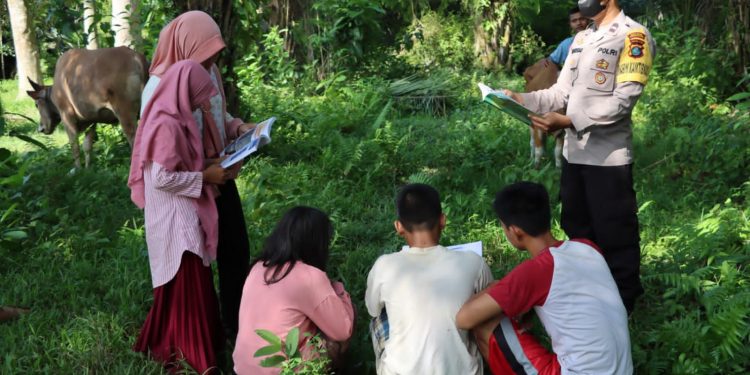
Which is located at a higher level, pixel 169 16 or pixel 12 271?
pixel 169 16

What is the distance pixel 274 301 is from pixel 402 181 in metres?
3.56

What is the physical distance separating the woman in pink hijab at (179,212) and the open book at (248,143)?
0.10 m

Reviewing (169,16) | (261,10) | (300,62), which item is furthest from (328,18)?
(169,16)

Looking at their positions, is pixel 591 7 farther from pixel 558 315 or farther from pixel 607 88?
pixel 558 315

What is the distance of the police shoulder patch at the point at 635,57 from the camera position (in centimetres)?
363

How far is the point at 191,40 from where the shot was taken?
3.58 metres

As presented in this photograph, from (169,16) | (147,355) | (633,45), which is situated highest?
(633,45)

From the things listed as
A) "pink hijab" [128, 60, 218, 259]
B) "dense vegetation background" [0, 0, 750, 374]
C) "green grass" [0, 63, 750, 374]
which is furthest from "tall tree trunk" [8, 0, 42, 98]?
"pink hijab" [128, 60, 218, 259]

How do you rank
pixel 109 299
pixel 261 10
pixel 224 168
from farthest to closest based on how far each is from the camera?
pixel 261 10, pixel 109 299, pixel 224 168

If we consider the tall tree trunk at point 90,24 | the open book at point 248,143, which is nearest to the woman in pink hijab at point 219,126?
the open book at point 248,143

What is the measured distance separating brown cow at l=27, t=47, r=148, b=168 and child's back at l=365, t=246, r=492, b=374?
4948 mm

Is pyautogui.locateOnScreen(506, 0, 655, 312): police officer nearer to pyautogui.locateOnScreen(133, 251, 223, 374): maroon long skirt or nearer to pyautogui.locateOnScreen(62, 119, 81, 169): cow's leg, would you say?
pyautogui.locateOnScreen(133, 251, 223, 374): maroon long skirt

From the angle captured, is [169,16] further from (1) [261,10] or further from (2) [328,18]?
(2) [328,18]

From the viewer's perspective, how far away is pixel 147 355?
3.81m
